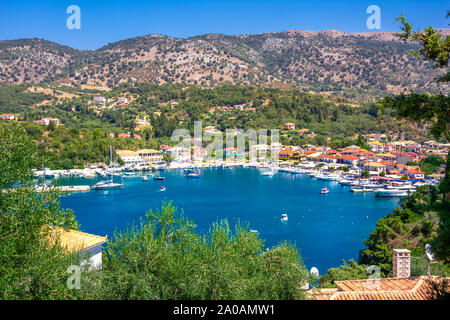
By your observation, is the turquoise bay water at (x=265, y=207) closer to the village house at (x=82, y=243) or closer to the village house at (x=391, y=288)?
the village house at (x=82, y=243)

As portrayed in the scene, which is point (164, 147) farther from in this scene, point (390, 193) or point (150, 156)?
point (390, 193)

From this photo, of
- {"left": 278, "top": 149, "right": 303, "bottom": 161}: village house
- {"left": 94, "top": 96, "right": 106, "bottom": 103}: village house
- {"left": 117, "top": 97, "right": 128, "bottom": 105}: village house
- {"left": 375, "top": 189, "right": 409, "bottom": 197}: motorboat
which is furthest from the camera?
{"left": 94, "top": 96, "right": 106, "bottom": 103}: village house

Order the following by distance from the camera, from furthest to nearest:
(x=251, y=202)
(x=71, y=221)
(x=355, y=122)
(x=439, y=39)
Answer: (x=355, y=122) → (x=251, y=202) → (x=71, y=221) → (x=439, y=39)

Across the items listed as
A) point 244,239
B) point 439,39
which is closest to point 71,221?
point 244,239

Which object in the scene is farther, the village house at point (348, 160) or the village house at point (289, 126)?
the village house at point (289, 126)

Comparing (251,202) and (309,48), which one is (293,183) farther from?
(309,48)

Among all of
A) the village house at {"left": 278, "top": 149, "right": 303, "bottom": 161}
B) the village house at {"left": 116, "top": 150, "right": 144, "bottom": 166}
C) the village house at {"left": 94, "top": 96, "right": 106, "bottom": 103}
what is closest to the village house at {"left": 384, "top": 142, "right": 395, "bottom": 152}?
the village house at {"left": 278, "top": 149, "right": 303, "bottom": 161}

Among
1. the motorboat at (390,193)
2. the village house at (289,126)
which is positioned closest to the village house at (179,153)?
the village house at (289,126)

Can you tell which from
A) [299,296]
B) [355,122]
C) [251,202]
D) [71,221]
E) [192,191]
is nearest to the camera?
[299,296]

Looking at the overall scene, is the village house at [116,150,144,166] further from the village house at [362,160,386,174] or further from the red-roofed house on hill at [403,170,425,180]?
the red-roofed house on hill at [403,170,425,180]
